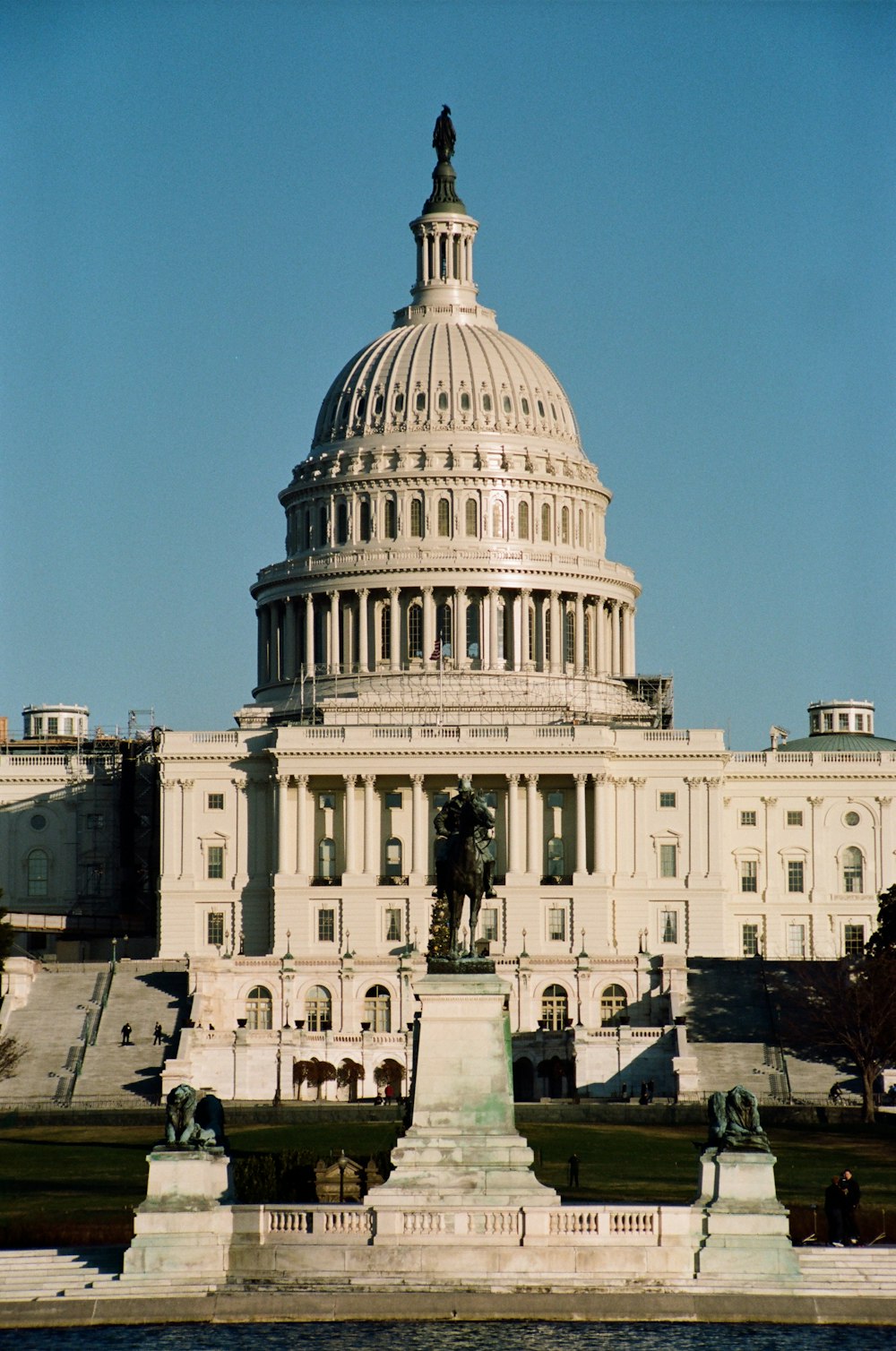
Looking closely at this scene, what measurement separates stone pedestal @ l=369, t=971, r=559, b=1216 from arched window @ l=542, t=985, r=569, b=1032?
76375 mm

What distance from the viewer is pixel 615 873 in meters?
165

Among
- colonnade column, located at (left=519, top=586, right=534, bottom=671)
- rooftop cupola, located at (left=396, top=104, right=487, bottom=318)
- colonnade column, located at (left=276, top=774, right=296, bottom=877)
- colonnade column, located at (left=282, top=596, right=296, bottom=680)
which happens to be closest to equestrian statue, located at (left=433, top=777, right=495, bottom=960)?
colonnade column, located at (left=276, top=774, right=296, bottom=877)

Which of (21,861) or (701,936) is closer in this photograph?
(701,936)

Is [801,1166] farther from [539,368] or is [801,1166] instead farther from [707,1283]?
[539,368]

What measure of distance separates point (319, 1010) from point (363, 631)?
41.8 meters

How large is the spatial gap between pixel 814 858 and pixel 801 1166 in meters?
78.2

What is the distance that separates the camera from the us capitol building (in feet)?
470

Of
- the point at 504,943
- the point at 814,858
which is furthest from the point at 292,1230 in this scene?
the point at 814,858

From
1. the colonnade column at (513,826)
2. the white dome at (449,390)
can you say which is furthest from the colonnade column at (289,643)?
the colonnade column at (513,826)

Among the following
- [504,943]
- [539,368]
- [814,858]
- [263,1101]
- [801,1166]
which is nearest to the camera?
[801,1166]

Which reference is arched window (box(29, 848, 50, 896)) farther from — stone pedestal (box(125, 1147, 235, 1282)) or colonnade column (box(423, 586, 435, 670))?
stone pedestal (box(125, 1147, 235, 1282))

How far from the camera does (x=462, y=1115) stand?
2601 inches

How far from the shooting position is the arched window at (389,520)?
185 m


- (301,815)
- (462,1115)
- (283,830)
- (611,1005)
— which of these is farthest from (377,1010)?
(462,1115)
